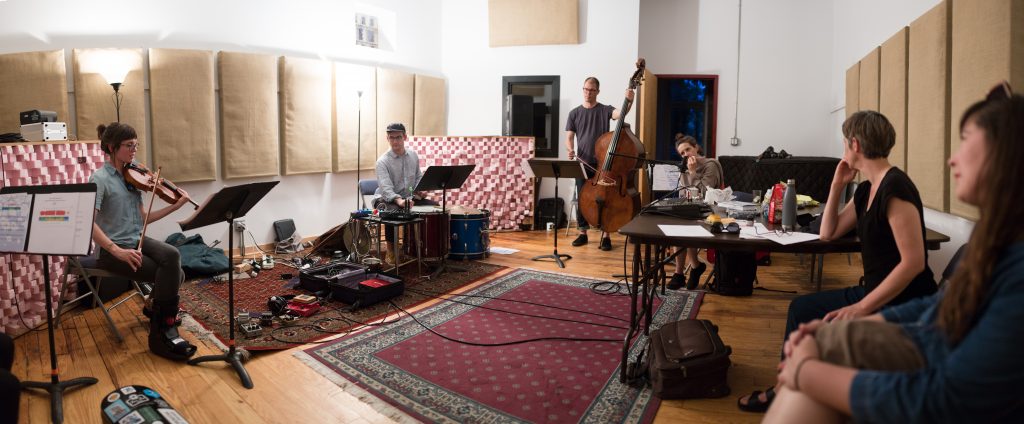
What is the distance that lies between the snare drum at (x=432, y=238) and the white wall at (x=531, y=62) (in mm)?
2960

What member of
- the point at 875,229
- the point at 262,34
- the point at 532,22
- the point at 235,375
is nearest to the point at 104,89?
the point at 262,34

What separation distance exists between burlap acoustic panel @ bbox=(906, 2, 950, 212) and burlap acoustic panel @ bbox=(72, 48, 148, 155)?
5942 millimetres

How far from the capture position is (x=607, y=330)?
142 inches

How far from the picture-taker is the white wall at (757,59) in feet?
25.4

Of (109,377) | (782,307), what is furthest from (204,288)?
(782,307)

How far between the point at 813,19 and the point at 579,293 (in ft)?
18.3

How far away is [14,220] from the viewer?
2.54 m

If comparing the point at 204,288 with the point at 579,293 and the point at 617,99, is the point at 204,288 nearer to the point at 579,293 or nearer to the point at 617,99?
the point at 579,293

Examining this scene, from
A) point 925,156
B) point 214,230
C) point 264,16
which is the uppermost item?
point 264,16

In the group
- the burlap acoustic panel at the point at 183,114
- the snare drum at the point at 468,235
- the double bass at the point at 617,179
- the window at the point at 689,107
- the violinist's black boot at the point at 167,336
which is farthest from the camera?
the window at the point at 689,107

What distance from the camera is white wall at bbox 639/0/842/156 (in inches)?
305

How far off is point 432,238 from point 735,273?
2510mm

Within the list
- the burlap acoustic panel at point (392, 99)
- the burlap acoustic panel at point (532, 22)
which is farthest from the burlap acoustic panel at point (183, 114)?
the burlap acoustic panel at point (532, 22)

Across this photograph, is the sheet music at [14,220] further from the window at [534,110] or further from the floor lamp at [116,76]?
the window at [534,110]
